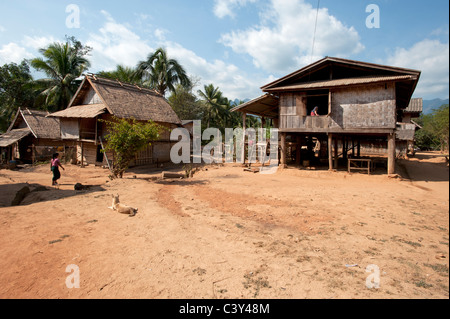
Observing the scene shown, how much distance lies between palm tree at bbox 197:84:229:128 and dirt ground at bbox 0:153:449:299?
1080 inches

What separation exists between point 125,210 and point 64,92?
2486 cm

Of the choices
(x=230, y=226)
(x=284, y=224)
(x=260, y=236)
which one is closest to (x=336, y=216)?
(x=284, y=224)

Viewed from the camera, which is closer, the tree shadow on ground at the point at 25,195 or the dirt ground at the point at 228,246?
the dirt ground at the point at 228,246

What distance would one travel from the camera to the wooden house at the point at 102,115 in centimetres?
1720

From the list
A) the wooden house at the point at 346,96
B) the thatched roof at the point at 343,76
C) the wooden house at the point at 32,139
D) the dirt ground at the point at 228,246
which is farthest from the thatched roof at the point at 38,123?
the thatched roof at the point at 343,76

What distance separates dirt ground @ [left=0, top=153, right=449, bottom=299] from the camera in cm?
334

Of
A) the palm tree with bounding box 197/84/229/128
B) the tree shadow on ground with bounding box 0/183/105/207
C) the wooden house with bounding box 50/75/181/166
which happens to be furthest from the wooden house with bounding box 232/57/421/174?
the palm tree with bounding box 197/84/229/128

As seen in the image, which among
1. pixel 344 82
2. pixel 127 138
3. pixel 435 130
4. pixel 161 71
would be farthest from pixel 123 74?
pixel 435 130

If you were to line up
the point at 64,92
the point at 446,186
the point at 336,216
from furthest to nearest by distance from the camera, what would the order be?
the point at 64,92
the point at 336,216
the point at 446,186

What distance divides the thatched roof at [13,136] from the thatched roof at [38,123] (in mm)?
672

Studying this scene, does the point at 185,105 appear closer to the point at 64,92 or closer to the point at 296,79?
the point at 64,92

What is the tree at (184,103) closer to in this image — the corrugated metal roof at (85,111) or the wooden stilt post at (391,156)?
the corrugated metal roof at (85,111)

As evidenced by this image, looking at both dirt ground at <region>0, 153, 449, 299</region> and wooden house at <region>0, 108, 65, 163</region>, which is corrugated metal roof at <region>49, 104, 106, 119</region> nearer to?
wooden house at <region>0, 108, 65, 163</region>

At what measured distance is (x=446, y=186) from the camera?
4.34 feet
